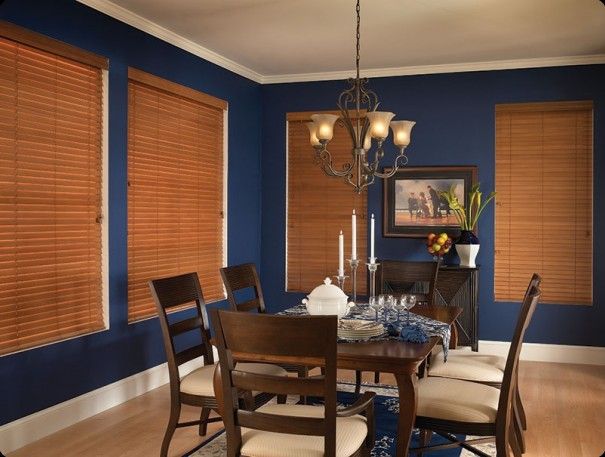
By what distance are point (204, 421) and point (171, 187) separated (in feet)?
6.78

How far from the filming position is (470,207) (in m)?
5.80

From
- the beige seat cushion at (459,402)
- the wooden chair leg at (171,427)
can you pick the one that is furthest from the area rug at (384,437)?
the beige seat cushion at (459,402)

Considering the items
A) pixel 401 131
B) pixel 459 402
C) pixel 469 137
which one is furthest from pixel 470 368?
pixel 469 137

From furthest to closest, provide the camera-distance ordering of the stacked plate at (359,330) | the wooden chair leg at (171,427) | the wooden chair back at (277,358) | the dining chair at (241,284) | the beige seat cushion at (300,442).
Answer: the dining chair at (241,284) → the wooden chair leg at (171,427) → the stacked plate at (359,330) → the beige seat cushion at (300,442) → the wooden chair back at (277,358)

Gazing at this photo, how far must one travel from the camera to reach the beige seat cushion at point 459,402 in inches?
109

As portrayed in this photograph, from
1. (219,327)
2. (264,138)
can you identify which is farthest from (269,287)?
(219,327)

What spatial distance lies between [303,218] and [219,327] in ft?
13.7

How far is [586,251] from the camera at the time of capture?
568cm

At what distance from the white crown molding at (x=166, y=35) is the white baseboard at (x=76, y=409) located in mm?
2423

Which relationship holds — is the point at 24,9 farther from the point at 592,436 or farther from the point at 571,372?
the point at 571,372

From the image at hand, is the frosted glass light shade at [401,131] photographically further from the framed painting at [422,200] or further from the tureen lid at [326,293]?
the framed painting at [422,200]

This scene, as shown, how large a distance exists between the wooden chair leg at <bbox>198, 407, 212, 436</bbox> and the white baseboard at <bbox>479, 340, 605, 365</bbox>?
9.93 feet

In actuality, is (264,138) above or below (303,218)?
above

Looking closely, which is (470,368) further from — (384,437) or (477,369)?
(384,437)
